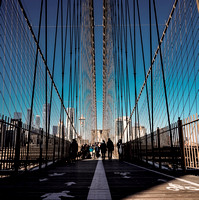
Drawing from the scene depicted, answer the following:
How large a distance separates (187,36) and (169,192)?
640cm

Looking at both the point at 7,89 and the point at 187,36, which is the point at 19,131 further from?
the point at 187,36

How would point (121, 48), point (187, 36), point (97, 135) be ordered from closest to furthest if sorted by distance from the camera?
point (187, 36) < point (121, 48) < point (97, 135)

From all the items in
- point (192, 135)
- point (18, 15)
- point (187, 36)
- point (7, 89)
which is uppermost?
point (18, 15)

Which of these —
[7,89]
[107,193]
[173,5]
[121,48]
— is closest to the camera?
→ [107,193]

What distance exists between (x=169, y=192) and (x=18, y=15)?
7.41m

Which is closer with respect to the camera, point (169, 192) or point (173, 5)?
point (169, 192)

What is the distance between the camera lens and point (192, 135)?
3055 millimetres

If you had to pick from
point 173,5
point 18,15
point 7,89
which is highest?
point 173,5

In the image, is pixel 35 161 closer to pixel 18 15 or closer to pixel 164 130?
pixel 164 130

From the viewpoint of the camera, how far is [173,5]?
820cm

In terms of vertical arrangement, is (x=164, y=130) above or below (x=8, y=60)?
below

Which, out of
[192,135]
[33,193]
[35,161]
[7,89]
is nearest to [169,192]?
[33,193]

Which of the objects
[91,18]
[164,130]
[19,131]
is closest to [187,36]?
[164,130]

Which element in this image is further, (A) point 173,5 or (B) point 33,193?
(A) point 173,5
